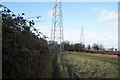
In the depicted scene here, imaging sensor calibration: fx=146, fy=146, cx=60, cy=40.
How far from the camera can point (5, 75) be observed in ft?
7.49

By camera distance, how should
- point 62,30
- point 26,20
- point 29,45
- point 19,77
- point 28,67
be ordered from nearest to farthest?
point 19,77, point 28,67, point 29,45, point 26,20, point 62,30

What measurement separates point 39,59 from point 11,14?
131 centimetres

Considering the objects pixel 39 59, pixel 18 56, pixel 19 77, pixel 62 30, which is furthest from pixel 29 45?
pixel 62 30

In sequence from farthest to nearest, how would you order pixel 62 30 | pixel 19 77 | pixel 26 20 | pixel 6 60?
pixel 62 30, pixel 26 20, pixel 19 77, pixel 6 60

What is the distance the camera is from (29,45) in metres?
3.24

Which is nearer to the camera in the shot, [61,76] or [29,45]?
[61,76]

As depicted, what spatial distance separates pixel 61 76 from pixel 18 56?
2.95 ft

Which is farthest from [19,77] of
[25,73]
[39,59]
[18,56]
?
[39,59]

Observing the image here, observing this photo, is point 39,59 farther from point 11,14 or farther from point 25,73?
point 11,14

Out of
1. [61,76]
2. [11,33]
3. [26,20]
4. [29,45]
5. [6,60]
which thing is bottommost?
[61,76]

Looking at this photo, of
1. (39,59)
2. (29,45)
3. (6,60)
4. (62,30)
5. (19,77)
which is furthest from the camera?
(62,30)

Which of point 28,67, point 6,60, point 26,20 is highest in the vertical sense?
point 26,20

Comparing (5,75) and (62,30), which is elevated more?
(62,30)

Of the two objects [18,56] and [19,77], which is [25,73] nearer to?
[19,77]
